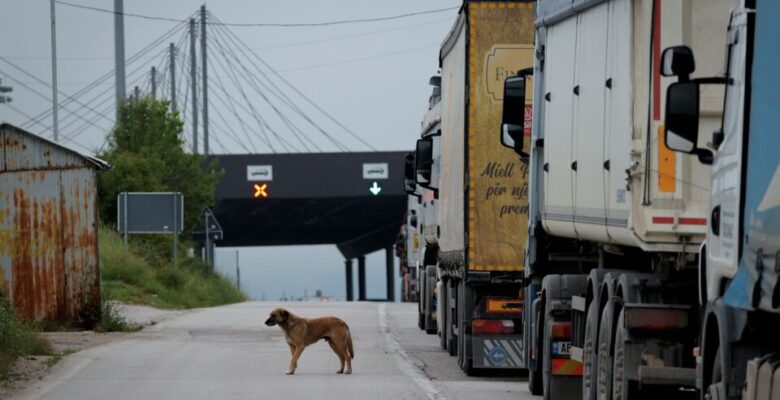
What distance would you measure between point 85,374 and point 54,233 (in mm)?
8173

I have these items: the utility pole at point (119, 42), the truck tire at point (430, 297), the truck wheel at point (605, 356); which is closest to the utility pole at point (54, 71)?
the utility pole at point (119, 42)

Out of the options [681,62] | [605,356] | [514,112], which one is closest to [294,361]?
[514,112]

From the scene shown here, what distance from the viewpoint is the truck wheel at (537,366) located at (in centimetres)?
1655

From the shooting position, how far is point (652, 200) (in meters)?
11.3

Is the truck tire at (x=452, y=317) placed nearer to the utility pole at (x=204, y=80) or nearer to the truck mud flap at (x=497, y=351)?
the truck mud flap at (x=497, y=351)

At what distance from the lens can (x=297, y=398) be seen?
55.2 feet

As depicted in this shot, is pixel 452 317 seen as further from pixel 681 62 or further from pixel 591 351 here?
pixel 681 62

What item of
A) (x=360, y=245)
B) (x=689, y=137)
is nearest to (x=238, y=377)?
(x=689, y=137)

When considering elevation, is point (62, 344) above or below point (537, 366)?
below

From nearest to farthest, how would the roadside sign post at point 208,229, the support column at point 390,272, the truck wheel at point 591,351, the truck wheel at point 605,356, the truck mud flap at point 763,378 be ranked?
the truck mud flap at point 763,378, the truck wheel at point 605,356, the truck wheel at point 591,351, the roadside sign post at point 208,229, the support column at point 390,272

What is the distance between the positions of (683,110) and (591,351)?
459cm

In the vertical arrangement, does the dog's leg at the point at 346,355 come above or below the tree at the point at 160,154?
below

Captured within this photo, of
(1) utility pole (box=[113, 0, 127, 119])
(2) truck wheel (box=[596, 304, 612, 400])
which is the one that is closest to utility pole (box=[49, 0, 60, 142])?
(1) utility pole (box=[113, 0, 127, 119])

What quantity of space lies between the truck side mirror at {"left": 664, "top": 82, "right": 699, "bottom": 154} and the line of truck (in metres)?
0.01
